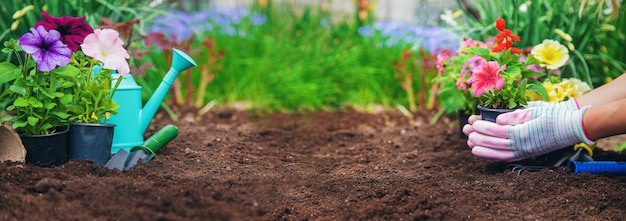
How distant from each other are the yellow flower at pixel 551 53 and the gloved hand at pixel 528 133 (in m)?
0.36

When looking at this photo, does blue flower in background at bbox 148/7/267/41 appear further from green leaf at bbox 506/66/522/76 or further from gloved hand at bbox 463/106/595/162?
gloved hand at bbox 463/106/595/162

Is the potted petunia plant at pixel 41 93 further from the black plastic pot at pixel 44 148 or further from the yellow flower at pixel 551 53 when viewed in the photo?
the yellow flower at pixel 551 53

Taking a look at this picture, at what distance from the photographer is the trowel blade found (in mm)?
1967

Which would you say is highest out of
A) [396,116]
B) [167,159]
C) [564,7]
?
[564,7]

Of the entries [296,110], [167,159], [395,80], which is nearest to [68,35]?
[167,159]

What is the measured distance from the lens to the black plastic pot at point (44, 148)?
1.93 m

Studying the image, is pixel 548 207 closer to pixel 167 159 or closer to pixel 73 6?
pixel 167 159

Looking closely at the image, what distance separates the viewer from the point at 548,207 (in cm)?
183

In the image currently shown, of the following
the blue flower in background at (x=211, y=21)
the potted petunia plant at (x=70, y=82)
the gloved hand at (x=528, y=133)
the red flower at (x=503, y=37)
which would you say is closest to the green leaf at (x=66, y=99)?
the potted petunia plant at (x=70, y=82)

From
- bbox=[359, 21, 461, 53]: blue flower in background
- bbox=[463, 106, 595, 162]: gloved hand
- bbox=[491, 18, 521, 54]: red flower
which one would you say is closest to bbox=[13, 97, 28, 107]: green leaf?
bbox=[463, 106, 595, 162]: gloved hand

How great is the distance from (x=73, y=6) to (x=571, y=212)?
6.59 feet

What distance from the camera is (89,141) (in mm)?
1997

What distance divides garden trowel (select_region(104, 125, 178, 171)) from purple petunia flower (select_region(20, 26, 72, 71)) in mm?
317

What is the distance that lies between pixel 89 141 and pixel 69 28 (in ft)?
1.09
